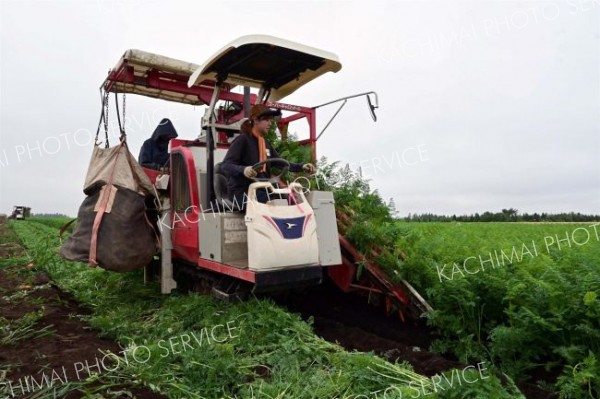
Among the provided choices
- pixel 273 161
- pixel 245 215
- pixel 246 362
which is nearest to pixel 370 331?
pixel 246 362

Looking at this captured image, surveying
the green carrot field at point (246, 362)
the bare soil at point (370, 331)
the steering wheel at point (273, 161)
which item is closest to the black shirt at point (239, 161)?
the steering wheel at point (273, 161)

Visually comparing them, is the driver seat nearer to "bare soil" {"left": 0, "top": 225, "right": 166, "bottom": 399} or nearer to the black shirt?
the black shirt

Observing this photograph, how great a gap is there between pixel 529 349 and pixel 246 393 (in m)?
2.40

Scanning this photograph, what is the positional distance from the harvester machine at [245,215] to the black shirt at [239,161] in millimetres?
156

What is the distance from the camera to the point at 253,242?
3984 millimetres

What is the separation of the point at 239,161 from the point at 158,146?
10.6ft

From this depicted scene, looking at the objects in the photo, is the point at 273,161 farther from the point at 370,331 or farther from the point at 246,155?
the point at 370,331

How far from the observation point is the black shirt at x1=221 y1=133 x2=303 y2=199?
4.59m

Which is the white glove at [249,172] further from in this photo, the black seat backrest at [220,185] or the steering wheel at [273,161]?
the black seat backrest at [220,185]

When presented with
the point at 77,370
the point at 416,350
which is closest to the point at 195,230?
the point at 77,370

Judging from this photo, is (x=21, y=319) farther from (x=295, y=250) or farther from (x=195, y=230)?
(x=295, y=250)

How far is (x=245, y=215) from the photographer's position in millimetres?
4191

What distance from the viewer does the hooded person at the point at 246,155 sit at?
461cm

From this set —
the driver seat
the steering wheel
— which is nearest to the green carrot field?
the driver seat
